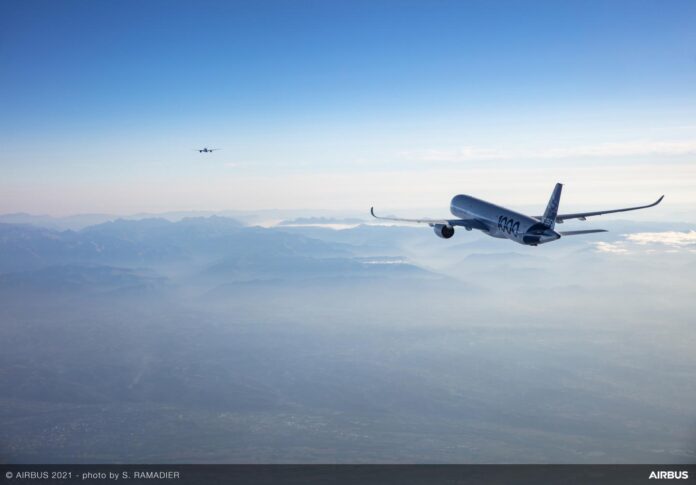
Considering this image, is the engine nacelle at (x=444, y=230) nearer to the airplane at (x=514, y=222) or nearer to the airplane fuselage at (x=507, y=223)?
the airplane at (x=514, y=222)

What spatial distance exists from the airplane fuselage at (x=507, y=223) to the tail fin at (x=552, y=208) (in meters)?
0.83

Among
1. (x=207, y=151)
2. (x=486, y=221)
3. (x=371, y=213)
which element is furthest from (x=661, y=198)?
(x=207, y=151)

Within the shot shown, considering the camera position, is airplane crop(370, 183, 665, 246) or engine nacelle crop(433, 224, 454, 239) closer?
airplane crop(370, 183, 665, 246)

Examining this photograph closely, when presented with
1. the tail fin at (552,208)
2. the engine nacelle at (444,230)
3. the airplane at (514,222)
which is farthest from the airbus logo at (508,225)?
the engine nacelle at (444,230)

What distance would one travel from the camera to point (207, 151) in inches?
3853

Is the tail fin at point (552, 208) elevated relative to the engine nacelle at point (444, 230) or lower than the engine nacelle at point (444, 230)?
elevated

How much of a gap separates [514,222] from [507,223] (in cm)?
145

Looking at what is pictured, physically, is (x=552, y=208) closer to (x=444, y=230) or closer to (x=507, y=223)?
(x=507, y=223)

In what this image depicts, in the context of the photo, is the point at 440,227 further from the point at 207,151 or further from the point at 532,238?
the point at 207,151

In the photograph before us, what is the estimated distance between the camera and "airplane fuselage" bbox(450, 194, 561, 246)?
57.1 meters

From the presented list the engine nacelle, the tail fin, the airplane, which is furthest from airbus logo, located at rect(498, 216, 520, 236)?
the engine nacelle

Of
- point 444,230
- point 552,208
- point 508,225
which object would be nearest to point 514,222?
point 508,225

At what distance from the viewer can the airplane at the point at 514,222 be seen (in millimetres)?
57062

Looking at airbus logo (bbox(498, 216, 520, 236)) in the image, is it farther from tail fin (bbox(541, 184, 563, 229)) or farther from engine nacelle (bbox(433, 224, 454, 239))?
engine nacelle (bbox(433, 224, 454, 239))
